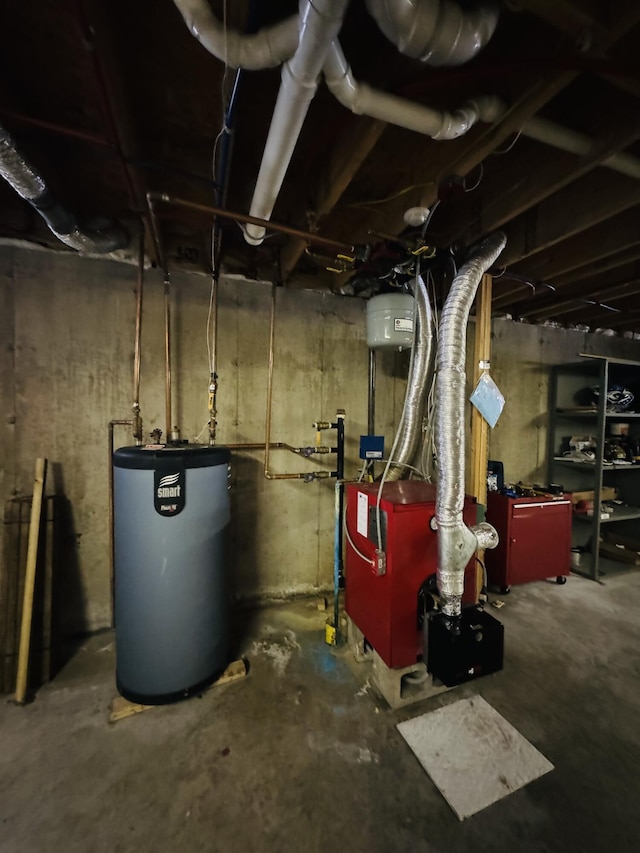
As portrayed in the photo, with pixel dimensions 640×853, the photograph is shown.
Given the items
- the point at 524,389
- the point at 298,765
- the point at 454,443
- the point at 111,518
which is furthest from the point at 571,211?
the point at 111,518

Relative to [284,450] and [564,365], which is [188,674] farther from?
[564,365]

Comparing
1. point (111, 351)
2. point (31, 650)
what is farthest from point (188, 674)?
point (111, 351)

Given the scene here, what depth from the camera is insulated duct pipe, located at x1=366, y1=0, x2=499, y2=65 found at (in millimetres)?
726

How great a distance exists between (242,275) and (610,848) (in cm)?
302

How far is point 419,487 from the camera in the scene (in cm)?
176

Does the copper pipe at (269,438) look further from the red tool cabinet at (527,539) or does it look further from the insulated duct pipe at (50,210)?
the red tool cabinet at (527,539)

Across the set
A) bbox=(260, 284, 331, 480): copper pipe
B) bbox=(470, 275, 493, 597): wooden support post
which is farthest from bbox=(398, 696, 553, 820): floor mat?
bbox=(260, 284, 331, 480): copper pipe

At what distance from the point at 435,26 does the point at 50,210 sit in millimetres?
1581

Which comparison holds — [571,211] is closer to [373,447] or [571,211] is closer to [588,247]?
[588,247]

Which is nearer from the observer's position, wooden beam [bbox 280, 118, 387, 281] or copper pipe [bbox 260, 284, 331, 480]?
wooden beam [bbox 280, 118, 387, 281]

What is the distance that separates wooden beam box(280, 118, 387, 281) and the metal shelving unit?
2807 mm

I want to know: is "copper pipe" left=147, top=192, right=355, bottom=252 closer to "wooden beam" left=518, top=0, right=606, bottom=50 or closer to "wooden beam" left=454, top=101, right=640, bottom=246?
"wooden beam" left=454, top=101, right=640, bottom=246

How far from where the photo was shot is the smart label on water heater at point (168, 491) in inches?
54.9

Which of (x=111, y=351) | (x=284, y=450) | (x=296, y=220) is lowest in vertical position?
(x=284, y=450)
